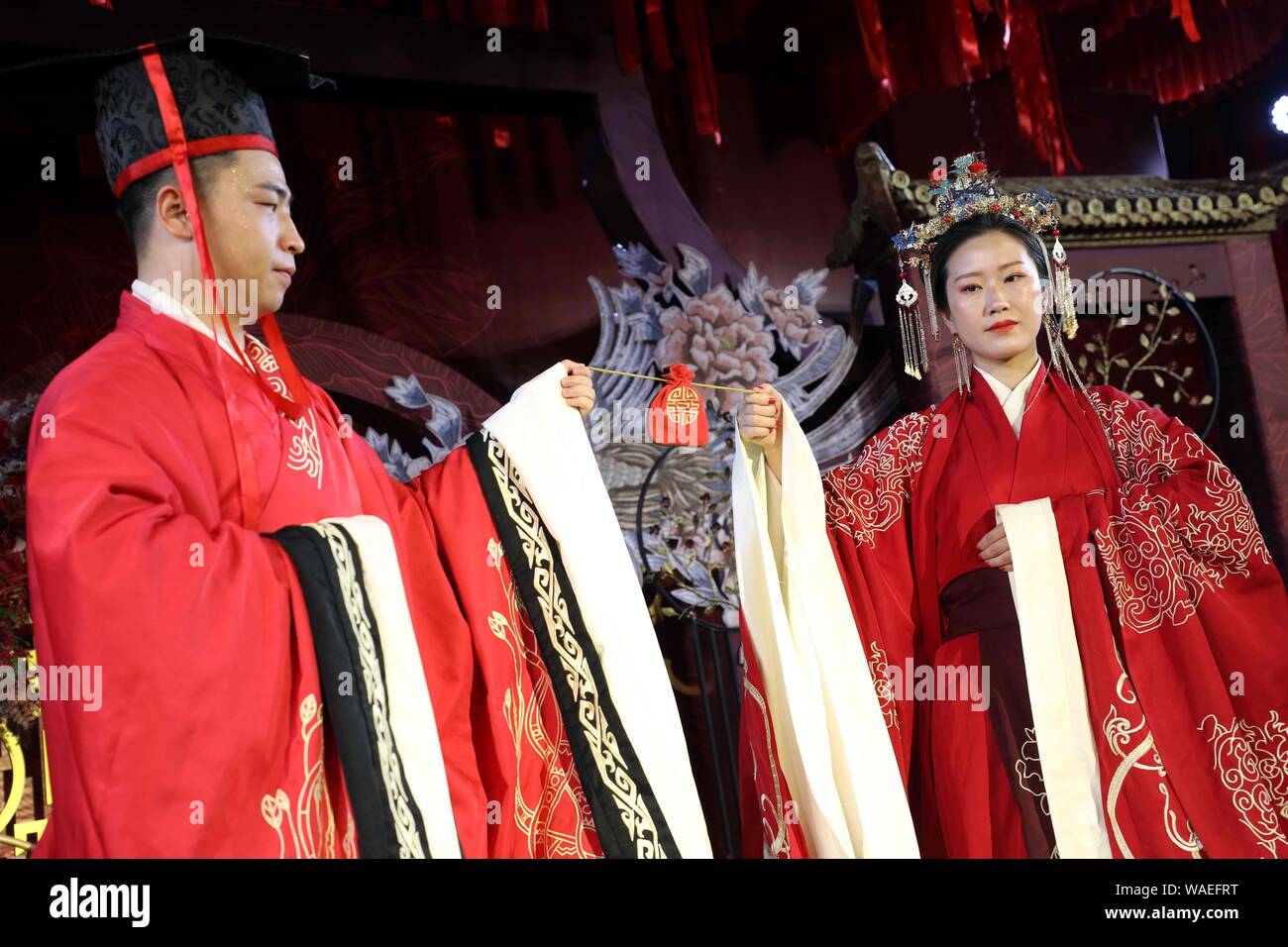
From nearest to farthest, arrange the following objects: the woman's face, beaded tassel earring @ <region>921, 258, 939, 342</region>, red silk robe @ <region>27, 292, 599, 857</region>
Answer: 1. red silk robe @ <region>27, 292, 599, 857</region>
2. the woman's face
3. beaded tassel earring @ <region>921, 258, 939, 342</region>

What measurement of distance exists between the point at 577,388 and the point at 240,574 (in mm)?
797

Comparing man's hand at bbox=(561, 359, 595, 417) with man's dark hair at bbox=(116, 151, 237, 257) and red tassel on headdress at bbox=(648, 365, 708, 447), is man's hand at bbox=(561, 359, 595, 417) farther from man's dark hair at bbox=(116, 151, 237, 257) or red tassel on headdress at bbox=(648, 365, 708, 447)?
man's dark hair at bbox=(116, 151, 237, 257)

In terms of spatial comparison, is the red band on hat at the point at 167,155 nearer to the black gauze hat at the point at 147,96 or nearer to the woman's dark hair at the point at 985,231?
the black gauze hat at the point at 147,96

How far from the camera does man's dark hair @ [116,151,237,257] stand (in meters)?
2.49

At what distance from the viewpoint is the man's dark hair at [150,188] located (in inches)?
98.2

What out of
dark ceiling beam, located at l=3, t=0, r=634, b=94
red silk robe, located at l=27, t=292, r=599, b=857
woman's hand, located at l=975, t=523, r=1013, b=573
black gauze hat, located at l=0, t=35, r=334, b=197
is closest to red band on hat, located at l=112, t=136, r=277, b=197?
black gauze hat, located at l=0, t=35, r=334, b=197

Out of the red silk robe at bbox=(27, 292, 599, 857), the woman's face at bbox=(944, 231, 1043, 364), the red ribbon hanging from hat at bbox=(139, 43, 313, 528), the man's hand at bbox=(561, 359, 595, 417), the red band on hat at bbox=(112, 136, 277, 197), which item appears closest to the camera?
the red silk robe at bbox=(27, 292, 599, 857)

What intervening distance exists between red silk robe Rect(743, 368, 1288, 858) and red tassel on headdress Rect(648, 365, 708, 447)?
0.41m

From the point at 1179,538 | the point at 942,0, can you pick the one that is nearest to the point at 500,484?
the point at 1179,538

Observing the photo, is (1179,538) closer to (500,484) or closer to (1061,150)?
(500,484)

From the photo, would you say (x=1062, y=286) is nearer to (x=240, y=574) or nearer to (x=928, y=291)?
(x=928, y=291)

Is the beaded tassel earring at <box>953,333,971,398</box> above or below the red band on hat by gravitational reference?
below

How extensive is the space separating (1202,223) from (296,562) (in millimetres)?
2754

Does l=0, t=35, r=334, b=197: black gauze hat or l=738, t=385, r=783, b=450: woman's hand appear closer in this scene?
l=0, t=35, r=334, b=197: black gauze hat
